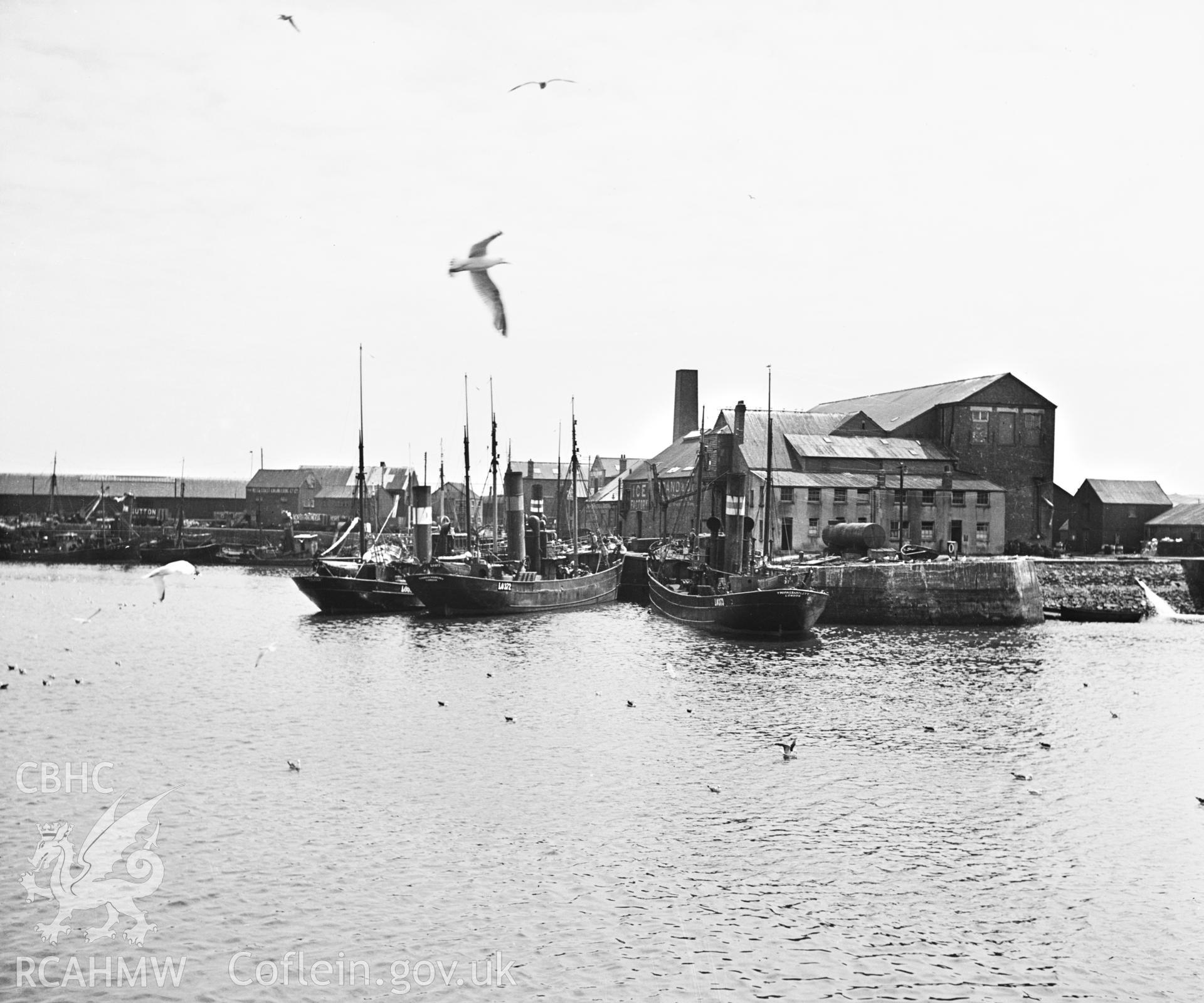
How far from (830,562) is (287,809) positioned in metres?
43.3

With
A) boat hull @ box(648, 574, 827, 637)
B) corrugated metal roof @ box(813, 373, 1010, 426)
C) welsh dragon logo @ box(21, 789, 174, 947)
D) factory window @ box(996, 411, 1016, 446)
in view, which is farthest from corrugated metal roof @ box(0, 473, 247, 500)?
welsh dragon logo @ box(21, 789, 174, 947)

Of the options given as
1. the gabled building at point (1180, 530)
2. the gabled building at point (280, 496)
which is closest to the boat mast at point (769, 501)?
the gabled building at point (1180, 530)

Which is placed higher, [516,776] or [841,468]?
[841,468]

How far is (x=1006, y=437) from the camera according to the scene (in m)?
87.4

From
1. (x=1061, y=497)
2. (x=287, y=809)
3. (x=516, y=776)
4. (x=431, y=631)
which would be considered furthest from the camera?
(x=1061, y=497)

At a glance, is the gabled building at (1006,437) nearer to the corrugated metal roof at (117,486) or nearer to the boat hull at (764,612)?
the boat hull at (764,612)

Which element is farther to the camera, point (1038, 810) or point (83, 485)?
point (83, 485)

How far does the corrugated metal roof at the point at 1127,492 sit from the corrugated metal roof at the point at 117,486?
357 feet

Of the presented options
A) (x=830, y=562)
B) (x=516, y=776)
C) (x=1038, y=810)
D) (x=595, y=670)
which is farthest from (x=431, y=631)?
Answer: (x=1038, y=810)

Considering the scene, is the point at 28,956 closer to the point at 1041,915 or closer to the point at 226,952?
the point at 226,952

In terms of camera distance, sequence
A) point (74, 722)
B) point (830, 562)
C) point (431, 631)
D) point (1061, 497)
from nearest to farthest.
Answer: point (74, 722), point (431, 631), point (830, 562), point (1061, 497)

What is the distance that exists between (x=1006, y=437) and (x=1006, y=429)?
621 mm

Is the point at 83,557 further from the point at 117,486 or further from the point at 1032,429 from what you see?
the point at 1032,429

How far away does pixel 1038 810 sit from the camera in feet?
71.9
